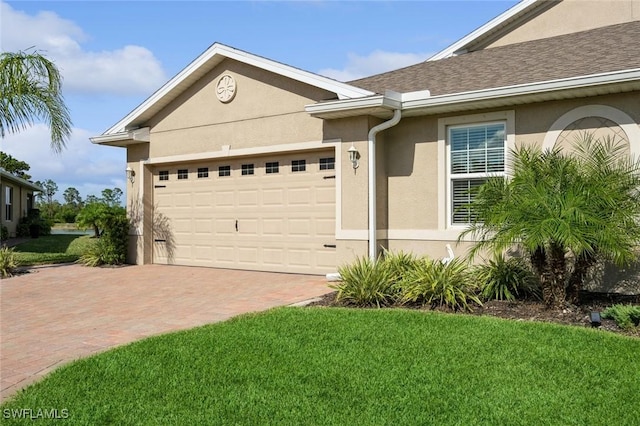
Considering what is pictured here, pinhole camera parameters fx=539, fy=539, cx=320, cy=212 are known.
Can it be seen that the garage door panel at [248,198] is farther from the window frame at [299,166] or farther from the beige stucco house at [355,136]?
the window frame at [299,166]

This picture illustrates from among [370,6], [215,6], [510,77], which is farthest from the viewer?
[370,6]

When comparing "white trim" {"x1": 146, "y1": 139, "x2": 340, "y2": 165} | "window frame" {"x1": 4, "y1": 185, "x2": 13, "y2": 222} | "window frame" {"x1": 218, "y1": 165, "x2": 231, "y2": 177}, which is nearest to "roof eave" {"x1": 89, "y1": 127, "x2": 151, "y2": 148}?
"white trim" {"x1": 146, "y1": 139, "x2": 340, "y2": 165}

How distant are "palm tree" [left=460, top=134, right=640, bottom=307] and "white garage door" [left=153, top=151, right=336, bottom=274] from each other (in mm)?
4047

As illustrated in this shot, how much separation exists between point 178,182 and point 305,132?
13.9 ft

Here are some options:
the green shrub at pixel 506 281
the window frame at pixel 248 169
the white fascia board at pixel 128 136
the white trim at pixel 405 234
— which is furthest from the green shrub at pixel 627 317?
the white fascia board at pixel 128 136

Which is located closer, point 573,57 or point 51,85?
point 573,57

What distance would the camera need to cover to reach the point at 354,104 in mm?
9914

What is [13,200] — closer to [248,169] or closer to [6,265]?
[6,265]

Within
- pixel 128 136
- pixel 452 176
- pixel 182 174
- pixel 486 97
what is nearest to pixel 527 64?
pixel 486 97

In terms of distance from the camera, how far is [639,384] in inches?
177

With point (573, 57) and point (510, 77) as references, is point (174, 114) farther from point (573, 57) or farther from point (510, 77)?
point (573, 57)

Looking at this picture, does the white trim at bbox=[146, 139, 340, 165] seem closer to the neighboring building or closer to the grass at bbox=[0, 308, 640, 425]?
the grass at bbox=[0, 308, 640, 425]

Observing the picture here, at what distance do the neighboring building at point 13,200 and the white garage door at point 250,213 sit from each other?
17.7 meters

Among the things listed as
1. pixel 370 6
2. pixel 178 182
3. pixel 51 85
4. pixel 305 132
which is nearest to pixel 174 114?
pixel 178 182
